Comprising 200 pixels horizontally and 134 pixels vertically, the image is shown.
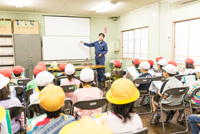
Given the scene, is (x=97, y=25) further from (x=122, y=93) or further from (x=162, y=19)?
(x=122, y=93)

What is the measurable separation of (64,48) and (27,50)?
5.07ft

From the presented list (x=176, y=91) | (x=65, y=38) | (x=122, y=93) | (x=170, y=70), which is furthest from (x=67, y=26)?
(x=122, y=93)

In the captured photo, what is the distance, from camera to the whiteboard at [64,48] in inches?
288

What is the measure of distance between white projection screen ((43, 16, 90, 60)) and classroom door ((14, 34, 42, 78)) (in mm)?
387

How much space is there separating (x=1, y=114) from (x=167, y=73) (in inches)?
95.6

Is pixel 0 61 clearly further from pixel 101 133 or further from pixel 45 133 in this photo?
pixel 101 133

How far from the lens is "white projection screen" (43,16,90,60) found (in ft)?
24.0

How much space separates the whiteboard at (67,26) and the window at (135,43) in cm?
185

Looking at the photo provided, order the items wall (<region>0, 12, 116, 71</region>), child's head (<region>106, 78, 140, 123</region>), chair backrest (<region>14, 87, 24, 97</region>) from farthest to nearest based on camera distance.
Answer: wall (<region>0, 12, 116, 71</region>)
chair backrest (<region>14, 87, 24, 97</region>)
child's head (<region>106, 78, 140, 123</region>)

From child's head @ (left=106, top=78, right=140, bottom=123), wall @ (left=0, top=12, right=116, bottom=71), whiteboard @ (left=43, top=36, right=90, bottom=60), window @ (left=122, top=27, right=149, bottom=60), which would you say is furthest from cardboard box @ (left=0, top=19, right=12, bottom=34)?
child's head @ (left=106, top=78, right=140, bottom=123)

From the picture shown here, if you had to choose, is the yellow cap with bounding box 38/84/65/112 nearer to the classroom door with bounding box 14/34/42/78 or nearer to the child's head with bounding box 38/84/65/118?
the child's head with bounding box 38/84/65/118

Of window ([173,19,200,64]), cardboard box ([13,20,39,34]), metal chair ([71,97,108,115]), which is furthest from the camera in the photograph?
cardboard box ([13,20,39,34])

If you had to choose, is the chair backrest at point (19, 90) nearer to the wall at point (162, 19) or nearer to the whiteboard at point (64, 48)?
the wall at point (162, 19)

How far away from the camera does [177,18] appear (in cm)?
515
